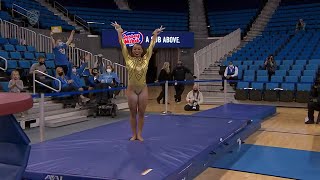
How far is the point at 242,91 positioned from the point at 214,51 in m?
4.66

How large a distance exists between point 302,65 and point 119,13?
12.2 metres

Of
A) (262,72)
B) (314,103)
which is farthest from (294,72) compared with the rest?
(314,103)

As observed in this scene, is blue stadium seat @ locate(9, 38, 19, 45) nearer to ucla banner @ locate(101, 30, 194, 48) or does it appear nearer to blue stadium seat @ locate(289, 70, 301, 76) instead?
ucla banner @ locate(101, 30, 194, 48)

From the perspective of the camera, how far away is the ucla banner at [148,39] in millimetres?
17734

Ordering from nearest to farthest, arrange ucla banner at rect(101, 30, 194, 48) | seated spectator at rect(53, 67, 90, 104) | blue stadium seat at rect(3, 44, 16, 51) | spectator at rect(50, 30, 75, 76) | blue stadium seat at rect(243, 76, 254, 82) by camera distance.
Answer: seated spectator at rect(53, 67, 90, 104)
spectator at rect(50, 30, 75, 76)
blue stadium seat at rect(3, 44, 16, 51)
blue stadium seat at rect(243, 76, 254, 82)
ucla banner at rect(101, 30, 194, 48)

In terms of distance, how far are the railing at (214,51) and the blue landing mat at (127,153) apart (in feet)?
30.2

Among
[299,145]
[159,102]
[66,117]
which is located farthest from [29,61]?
[299,145]

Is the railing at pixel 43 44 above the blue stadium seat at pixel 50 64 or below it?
above

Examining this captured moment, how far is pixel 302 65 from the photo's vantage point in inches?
500

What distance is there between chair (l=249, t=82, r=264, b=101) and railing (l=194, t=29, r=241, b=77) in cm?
298

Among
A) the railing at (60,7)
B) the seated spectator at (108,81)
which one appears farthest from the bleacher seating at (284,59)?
the railing at (60,7)

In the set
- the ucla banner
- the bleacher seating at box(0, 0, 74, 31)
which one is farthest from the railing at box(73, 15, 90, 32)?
the ucla banner

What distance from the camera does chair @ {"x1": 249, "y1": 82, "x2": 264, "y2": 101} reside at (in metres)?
12.2

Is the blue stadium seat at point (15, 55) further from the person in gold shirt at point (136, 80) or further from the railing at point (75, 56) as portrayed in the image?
the person in gold shirt at point (136, 80)
